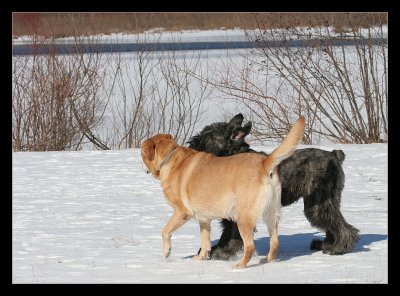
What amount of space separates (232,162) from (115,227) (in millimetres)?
2369

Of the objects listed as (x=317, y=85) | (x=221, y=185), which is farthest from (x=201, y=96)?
(x=221, y=185)

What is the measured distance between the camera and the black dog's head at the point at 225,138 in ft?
24.8

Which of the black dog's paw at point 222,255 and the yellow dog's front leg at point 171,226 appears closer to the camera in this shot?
the yellow dog's front leg at point 171,226

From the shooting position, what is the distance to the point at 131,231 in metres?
8.56

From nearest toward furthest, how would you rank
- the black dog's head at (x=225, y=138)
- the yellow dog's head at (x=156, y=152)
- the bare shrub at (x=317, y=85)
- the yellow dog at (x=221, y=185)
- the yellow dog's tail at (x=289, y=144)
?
the yellow dog's tail at (x=289, y=144) < the yellow dog at (x=221, y=185) < the yellow dog's head at (x=156, y=152) < the black dog's head at (x=225, y=138) < the bare shrub at (x=317, y=85)

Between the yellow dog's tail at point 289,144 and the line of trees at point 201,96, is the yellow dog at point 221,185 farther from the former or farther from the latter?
the line of trees at point 201,96

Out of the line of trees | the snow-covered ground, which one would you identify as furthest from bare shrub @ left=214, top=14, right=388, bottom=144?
the snow-covered ground

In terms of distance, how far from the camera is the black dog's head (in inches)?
297

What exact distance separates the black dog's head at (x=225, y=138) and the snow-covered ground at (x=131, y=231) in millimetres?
998

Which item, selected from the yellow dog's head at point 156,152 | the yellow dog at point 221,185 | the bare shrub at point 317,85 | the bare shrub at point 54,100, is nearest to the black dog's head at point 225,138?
the yellow dog at point 221,185

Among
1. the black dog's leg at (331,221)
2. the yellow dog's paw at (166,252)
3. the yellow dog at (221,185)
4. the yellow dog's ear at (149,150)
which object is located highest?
the yellow dog's ear at (149,150)

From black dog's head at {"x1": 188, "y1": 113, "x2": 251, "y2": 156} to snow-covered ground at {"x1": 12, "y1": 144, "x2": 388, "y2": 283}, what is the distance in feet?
3.27
